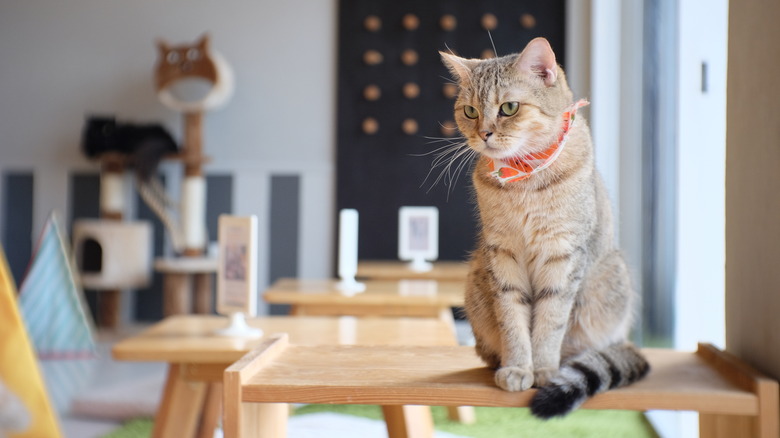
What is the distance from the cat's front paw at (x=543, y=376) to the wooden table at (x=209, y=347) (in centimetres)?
63

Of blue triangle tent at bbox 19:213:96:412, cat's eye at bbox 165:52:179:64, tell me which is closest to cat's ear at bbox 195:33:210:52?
cat's eye at bbox 165:52:179:64

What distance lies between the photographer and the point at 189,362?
1.53 metres

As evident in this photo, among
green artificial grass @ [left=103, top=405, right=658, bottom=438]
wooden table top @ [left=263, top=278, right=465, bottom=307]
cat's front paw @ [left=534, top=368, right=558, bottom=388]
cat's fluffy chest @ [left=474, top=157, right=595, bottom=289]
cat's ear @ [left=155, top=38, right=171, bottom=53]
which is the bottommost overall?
green artificial grass @ [left=103, top=405, right=658, bottom=438]

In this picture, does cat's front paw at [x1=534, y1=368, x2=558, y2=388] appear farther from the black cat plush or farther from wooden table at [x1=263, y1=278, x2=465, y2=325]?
the black cat plush

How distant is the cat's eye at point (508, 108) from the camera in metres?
0.98

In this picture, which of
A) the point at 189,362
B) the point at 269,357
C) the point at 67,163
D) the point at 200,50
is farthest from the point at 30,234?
the point at 269,357

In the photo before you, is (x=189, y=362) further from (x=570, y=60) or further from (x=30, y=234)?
(x=30, y=234)

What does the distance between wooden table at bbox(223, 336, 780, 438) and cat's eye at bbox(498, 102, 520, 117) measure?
363mm

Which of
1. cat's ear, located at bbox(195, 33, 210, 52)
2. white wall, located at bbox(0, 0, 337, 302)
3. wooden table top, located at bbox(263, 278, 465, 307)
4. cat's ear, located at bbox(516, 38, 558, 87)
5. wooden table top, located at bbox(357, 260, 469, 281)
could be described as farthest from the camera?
white wall, located at bbox(0, 0, 337, 302)

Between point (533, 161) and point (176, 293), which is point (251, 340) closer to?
point (533, 161)

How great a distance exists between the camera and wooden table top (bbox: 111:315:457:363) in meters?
1.48

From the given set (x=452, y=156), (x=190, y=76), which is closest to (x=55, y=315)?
(x=190, y=76)

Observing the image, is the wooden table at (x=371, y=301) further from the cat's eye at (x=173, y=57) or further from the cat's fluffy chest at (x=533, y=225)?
the cat's eye at (x=173, y=57)

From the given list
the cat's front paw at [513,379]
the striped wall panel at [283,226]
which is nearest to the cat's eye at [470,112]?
the cat's front paw at [513,379]
